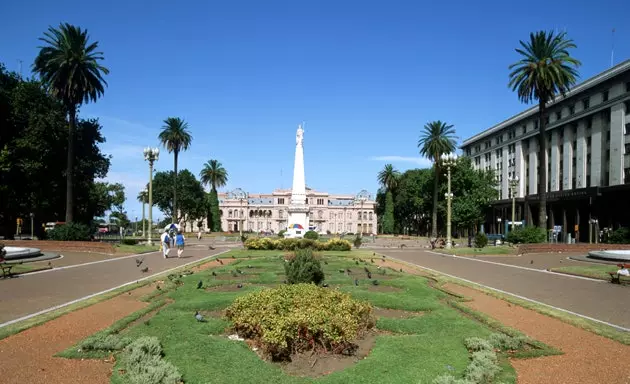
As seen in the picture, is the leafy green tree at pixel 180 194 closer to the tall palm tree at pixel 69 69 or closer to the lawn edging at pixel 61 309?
the tall palm tree at pixel 69 69

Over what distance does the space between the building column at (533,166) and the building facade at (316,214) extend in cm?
6842

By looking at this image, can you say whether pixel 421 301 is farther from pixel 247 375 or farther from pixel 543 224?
pixel 543 224

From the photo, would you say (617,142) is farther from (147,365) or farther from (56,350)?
(56,350)

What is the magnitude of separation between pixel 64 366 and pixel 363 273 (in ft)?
45.2

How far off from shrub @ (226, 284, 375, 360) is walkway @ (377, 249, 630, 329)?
6589 mm

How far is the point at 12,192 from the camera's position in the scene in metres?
41.5

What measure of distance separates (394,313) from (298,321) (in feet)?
14.8

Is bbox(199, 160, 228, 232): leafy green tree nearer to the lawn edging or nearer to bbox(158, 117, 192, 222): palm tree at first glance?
bbox(158, 117, 192, 222): palm tree

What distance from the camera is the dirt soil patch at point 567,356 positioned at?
6754mm

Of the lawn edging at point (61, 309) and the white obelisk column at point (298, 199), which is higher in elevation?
the white obelisk column at point (298, 199)

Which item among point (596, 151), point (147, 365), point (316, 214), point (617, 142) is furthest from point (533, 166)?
point (316, 214)

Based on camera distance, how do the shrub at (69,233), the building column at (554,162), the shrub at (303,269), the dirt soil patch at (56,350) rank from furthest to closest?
the building column at (554,162) → the shrub at (69,233) → the shrub at (303,269) → the dirt soil patch at (56,350)

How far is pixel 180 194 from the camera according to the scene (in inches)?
3639

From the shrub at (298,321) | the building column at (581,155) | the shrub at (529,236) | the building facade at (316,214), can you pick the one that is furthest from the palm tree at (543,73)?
the building facade at (316,214)
